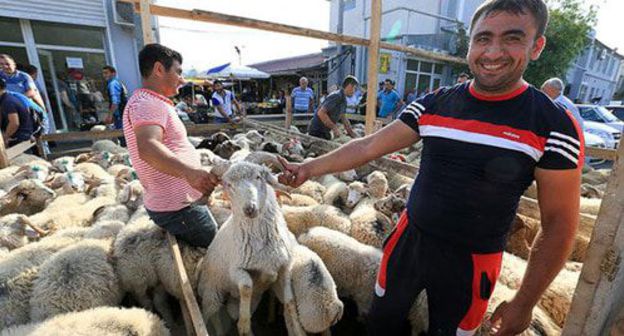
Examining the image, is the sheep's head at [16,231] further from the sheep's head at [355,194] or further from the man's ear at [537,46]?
the man's ear at [537,46]

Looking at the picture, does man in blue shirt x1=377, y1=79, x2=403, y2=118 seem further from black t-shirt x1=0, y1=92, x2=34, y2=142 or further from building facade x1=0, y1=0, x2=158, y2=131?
black t-shirt x1=0, y1=92, x2=34, y2=142

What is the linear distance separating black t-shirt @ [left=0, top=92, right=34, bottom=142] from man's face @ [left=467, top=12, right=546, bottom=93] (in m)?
6.19

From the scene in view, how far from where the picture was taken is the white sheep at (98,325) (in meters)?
1.78

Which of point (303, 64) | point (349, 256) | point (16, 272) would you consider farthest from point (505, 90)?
point (303, 64)

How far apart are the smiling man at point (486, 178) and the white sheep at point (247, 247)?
2.69 ft

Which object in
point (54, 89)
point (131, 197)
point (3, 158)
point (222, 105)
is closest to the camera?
point (131, 197)

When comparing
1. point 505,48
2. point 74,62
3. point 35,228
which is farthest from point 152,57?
point 74,62

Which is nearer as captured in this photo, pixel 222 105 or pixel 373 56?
pixel 373 56

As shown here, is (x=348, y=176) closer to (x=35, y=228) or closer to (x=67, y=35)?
(x=35, y=228)

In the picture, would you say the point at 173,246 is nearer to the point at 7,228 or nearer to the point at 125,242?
the point at 125,242

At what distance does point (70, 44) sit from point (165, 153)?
1049 cm

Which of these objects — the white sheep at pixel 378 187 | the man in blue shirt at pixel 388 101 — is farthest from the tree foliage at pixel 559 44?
the white sheep at pixel 378 187

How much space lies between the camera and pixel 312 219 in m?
3.55

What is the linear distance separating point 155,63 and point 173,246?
132 cm
